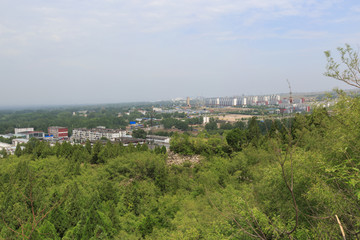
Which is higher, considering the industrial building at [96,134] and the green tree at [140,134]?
the green tree at [140,134]

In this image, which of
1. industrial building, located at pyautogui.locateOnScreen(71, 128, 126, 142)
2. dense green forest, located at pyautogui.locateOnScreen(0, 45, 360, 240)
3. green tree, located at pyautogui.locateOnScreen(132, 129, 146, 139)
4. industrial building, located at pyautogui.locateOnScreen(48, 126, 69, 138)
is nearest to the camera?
dense green forest, located at pyautogui.locateOnScreen(0, 45, 360, 240)

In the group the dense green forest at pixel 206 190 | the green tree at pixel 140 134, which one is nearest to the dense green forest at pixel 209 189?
the dense green forest at pixel 206 190

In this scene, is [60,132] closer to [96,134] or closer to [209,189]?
[96,134]

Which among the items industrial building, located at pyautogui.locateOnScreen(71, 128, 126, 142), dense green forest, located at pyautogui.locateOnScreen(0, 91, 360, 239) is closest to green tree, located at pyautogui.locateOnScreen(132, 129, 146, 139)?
industrial building, located at pyautogui.locateOnScreen(71, 128, 126, 142)

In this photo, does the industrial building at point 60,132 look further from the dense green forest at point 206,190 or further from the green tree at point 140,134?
the dense green forest at point 206,190

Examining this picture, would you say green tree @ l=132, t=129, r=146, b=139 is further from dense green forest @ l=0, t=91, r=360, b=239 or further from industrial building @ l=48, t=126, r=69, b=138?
industrial building @ l=48, t=126, r=69, b=138

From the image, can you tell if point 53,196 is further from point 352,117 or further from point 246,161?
point 352,117

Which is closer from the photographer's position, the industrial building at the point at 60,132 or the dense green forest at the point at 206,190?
the dense green forest at the point at 206,190

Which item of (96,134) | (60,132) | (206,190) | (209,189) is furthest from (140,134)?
(206,190)

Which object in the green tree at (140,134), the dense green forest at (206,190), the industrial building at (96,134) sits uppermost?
the dense green forest at (206,190)

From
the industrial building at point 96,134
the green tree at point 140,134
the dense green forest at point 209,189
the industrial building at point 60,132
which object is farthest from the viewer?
the industrial building at point 60,132

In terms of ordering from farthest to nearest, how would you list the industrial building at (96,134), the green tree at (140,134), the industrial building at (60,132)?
the industrial building at (60,132)
the industrial building at (96,134)
the green tree at (140,134)
